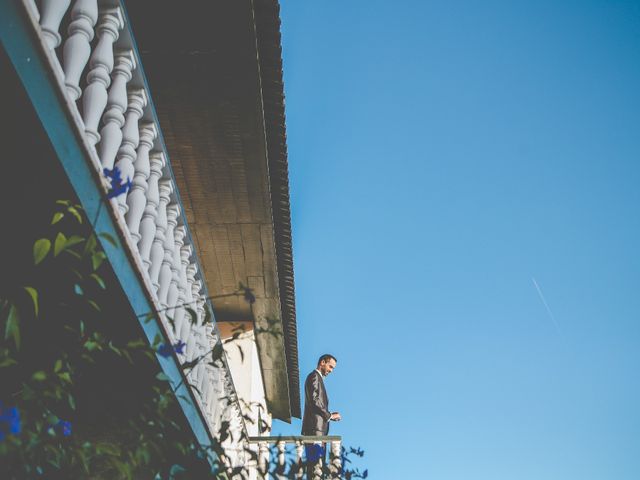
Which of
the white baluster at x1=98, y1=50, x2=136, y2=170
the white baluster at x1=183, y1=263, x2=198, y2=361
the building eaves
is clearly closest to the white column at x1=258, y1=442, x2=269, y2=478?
the white baluster at x1=183, y1=263, x2=198, y2=361

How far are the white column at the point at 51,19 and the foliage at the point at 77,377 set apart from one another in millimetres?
627

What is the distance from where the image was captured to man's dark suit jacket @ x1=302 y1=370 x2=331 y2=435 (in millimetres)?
7648

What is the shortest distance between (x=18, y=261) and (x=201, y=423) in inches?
103

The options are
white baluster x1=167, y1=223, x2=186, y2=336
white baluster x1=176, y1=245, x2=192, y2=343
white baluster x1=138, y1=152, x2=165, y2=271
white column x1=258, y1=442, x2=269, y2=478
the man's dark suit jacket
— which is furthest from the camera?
the man's dark suit jacket

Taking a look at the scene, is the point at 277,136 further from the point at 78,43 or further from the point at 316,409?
the point at 316,409

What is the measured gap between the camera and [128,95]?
3.57 meters

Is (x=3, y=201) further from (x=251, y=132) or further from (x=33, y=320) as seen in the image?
(x=251, y=132)

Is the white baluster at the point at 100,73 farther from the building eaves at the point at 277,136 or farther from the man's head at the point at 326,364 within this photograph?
the man's head at the point at 326,364

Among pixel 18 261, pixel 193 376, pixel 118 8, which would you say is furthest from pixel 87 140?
pixel 193 376

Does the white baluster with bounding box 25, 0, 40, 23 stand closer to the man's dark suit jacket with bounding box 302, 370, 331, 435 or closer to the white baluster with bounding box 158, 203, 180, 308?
the white baluster with bounding box 158, 203, 180, 308

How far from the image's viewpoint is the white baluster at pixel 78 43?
2639 mm

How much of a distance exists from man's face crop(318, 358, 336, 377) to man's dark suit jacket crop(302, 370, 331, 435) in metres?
0.13

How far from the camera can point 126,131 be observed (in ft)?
11.1

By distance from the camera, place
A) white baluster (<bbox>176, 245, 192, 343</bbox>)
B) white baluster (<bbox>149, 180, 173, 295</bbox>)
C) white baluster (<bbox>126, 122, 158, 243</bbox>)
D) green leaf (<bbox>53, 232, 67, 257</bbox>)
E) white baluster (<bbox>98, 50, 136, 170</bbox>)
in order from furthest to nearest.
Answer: white baluster (<bbox>176, 245, 192, 343</bbox>)
white baluster (<bbox>149, 180, 173, 295</bbox>)
white baluster (<bbox>126, 122, 158, 243</bbox>)
white baluster (<bbox>98, 50, 136, 170</bbox>)
green leaf (<bbox>53, 232, 67, 257</bbox>)
